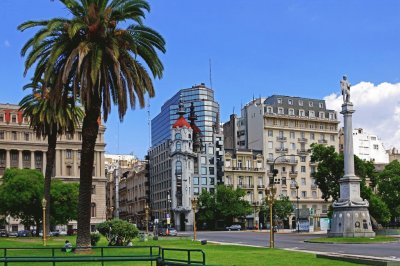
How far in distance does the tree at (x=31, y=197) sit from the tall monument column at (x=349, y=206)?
46449mm

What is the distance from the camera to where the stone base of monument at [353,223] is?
60625mm

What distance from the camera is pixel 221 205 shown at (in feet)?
406

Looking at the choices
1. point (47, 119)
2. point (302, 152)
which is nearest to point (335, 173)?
point (47, 119)

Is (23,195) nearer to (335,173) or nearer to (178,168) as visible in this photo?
(335,173)

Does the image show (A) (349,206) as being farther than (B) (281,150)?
No

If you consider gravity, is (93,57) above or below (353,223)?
above

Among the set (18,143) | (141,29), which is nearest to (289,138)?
(18,143)

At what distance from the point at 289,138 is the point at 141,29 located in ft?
356

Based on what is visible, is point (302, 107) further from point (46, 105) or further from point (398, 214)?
point (46, 105)

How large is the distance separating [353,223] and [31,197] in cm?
4979

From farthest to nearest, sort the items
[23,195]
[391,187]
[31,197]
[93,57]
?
[391,187]
[31,197]
[23,195]
[93,57]

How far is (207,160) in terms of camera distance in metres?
134

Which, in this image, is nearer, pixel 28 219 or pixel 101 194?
pixel 28 219

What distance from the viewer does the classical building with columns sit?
12750cm
